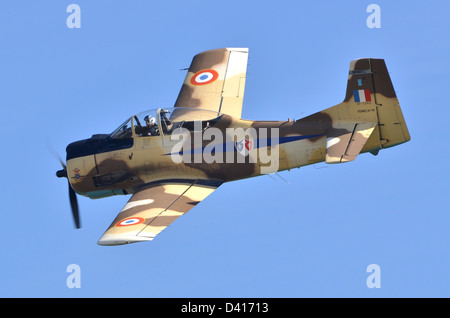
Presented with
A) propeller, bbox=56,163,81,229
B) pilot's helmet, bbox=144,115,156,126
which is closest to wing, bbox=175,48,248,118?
pilot's helmet, bbox=144,115,156,126

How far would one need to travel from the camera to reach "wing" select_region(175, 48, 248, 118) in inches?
1160

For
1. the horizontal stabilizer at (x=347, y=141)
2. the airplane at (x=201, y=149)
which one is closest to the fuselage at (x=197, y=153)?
the airplane at (x=201, y=149)

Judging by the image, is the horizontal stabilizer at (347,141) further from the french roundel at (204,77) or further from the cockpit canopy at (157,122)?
the french roundel at (204,77)

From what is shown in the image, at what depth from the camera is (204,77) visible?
3044cm

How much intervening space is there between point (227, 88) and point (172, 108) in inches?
110

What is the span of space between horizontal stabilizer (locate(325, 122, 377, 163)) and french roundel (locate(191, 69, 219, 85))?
5772mm

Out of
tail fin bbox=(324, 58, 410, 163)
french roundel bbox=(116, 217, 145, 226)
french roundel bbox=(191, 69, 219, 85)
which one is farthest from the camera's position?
french roundel bbox=(191, 69, 219, 85)

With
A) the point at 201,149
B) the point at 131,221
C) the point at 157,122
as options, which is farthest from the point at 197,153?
the point at 131,221

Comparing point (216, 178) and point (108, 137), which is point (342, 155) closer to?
point (216, 178)

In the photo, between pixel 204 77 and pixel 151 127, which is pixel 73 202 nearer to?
pixel 151 127

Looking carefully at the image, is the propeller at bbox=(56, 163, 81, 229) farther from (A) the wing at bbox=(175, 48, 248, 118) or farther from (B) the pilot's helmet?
(A) the wing at bbox=(175, 48, 248, 118)

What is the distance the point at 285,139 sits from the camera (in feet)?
85.5

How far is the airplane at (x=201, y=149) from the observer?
25219 mm

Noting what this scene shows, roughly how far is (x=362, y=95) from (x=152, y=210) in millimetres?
6019
